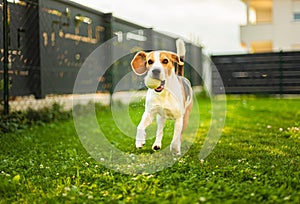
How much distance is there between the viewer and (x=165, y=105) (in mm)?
3209

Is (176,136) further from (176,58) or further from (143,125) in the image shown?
(176,58)

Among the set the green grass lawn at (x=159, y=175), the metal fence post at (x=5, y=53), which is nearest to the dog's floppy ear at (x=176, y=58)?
the green grass lawn at (x=159, y=175)

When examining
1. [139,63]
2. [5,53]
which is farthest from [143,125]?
[5,53]

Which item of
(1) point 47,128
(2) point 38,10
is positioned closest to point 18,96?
(1) point 47,128

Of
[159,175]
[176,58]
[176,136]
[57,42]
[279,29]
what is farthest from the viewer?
[279,29]

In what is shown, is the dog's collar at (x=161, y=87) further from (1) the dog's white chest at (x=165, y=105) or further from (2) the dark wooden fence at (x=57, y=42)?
(2) the dark wooden fence at (x=57, y=42)

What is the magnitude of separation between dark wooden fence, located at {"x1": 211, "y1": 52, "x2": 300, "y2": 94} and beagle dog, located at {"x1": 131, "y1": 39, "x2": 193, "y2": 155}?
9.53 metres

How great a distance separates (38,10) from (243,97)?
995 cm

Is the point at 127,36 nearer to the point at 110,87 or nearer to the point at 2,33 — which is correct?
the point at 110,87

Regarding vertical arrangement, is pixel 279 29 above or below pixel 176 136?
above

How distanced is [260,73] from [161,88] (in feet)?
37.5

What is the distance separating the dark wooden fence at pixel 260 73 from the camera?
13289 mm

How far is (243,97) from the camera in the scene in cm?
1565

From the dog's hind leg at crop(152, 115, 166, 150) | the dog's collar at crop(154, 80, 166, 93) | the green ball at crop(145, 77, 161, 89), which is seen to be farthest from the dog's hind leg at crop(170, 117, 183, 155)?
the green ball at crop(145, 77, 161, 89)
